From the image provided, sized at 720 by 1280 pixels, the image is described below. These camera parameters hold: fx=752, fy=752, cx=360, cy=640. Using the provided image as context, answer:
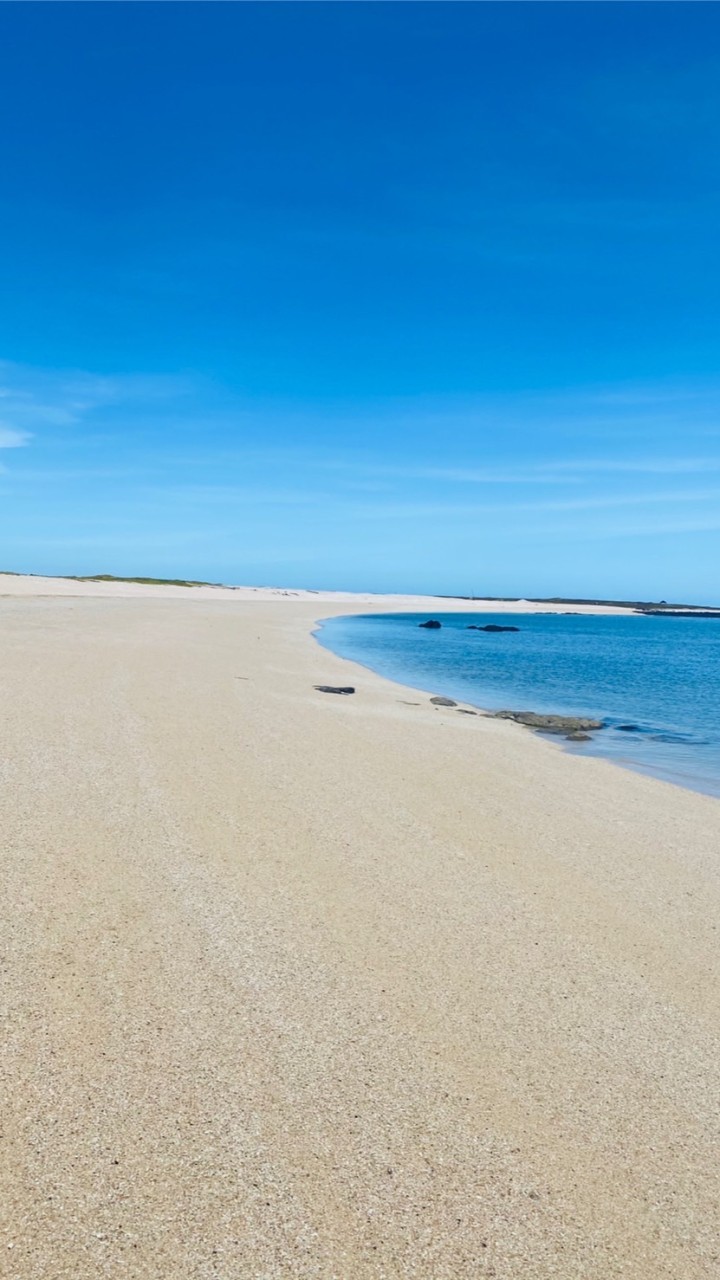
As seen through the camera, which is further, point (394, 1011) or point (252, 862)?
point (252, 862)

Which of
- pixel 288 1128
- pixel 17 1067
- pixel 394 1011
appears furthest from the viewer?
pixel 394 1011

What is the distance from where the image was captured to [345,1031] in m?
4.72

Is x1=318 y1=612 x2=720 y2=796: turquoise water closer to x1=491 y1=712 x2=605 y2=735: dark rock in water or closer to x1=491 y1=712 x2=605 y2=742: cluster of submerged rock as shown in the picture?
x1=491 y1=712 x2=605 y2=742: cluster of submerged rock

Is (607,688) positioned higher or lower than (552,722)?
lower

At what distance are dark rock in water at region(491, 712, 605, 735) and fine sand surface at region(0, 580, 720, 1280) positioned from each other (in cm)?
826

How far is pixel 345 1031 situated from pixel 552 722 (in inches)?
606

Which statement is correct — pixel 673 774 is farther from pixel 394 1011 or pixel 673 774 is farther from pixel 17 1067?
pixel 17 1067

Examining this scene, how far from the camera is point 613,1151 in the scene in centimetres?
391

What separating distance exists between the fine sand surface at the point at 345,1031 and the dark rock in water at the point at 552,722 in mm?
8263

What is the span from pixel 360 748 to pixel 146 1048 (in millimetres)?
9027

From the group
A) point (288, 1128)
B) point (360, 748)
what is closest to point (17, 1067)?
point (288, 1128)

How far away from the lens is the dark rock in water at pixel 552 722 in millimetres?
18781

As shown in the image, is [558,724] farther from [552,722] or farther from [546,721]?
[546,721]

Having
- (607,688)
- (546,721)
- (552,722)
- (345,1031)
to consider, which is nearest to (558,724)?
(552,722)
